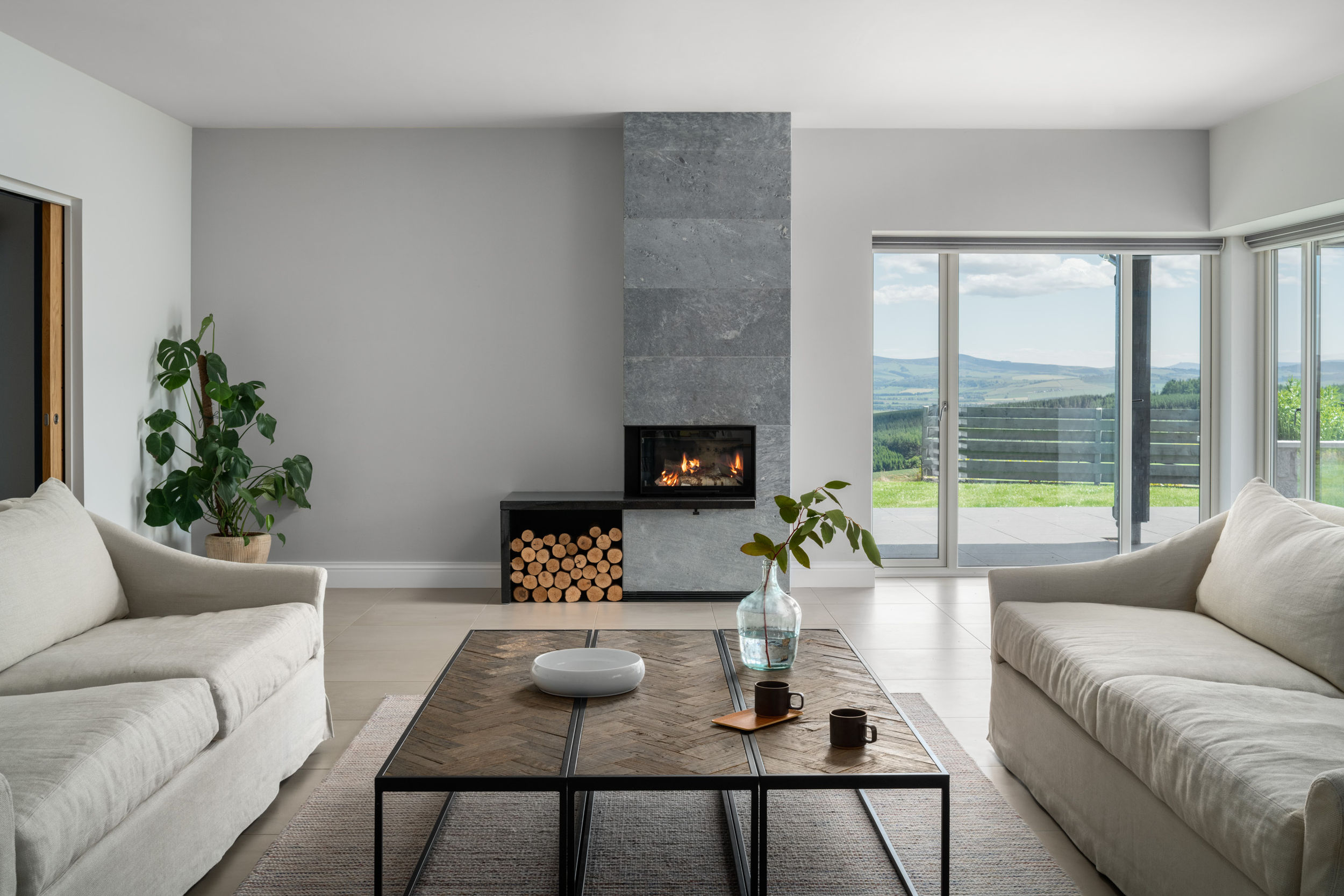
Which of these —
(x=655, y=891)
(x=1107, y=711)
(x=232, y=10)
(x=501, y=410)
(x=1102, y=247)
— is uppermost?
(x=232, y=10)

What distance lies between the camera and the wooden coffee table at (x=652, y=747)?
5.74 ft

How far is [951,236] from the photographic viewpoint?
5.63m

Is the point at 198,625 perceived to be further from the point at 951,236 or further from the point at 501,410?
the point at 951,236

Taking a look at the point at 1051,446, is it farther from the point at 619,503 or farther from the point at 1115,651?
the point at 1115,651

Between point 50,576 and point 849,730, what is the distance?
2.15m

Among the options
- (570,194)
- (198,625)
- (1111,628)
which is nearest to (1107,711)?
(1111,628)

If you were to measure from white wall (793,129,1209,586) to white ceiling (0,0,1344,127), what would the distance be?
164mm

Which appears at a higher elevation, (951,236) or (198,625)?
(951,236)

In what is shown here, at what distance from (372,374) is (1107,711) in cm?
444

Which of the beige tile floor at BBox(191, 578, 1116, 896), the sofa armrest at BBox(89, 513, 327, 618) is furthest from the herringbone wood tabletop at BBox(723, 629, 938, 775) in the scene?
the sofa armrest at BBox(89, 513, 327, 618)

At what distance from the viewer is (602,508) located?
4.99 metres

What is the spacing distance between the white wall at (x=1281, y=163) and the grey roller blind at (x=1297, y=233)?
0.04 meters

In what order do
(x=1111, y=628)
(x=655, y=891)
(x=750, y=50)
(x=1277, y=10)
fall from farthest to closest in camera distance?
(x=750, y=50)
(x=1277, y=10)
(x=1111, y=628)
(x=655, y=891)

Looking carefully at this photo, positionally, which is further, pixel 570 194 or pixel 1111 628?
pixel 570 194
